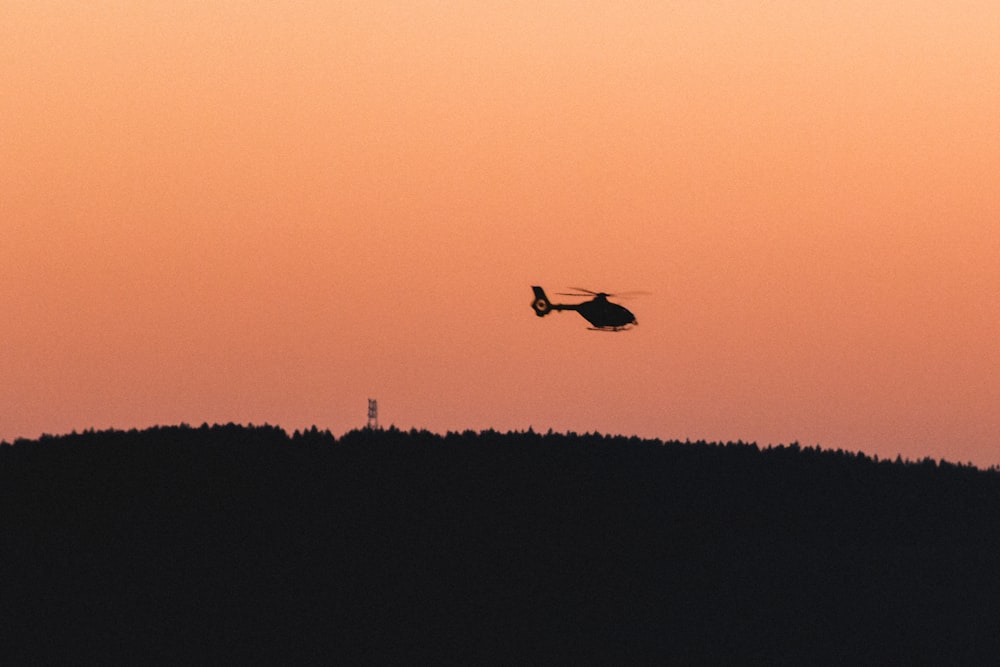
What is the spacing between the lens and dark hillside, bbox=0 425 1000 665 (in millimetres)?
52188

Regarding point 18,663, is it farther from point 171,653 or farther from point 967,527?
point 967,527

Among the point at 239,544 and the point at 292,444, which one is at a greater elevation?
the point at 292,444

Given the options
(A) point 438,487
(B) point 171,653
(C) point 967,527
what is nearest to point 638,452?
(A) point 438,487

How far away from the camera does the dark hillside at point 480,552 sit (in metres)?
52.2

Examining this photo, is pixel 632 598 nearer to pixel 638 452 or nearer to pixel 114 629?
pixel 638 452

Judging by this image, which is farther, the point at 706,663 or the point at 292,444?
the point at 292,444

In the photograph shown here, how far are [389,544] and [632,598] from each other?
308 inches

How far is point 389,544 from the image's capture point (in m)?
56.2

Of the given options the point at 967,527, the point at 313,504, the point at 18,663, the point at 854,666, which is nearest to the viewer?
the point at 18,663

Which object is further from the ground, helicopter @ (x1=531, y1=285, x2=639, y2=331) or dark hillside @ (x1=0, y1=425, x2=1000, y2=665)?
helicopter @ (x1=531, y1=285, x2=639, y2=331)

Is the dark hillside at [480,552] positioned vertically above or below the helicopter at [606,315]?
below

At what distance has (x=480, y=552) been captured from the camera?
5622 centimetres

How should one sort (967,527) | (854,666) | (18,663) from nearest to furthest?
(18,663)
(854,666)
(967,527)

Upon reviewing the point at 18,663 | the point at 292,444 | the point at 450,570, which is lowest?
the point at 18,663
